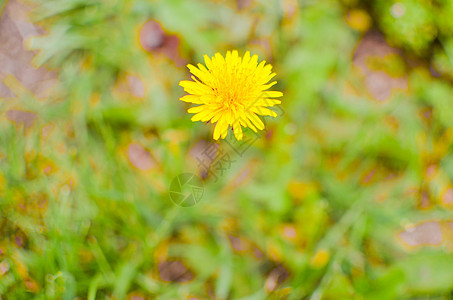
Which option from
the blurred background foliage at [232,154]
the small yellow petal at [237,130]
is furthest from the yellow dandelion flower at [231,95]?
the blurred background foliage at [232,154]

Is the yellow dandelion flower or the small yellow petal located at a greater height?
the yellow dandelion flower

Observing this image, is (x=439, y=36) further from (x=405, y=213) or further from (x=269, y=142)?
(x=269, y=142)

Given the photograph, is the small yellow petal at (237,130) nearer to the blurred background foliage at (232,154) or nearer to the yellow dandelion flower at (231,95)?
the yellow dandelion flower at (231,95)

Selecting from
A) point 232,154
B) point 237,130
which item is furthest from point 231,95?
point 232,154

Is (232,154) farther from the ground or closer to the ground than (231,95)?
closer to the ground

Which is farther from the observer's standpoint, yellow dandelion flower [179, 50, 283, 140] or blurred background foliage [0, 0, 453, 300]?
blurred background foliage [0, 0, 453, 300]

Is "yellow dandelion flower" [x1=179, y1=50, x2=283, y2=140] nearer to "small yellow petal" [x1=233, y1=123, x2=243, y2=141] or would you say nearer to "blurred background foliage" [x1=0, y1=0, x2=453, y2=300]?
"small yellow petal" [x1=233, y1=123, x2=243, y2=141]

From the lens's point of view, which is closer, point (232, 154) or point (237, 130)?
point (237, 130)

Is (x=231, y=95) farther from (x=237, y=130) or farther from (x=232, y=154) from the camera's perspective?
(x=232, y=154)

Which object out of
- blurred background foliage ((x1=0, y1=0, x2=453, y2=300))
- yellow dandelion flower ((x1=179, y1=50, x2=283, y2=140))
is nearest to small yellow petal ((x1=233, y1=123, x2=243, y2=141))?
yellow dandelion flower ((x1=179, y1=50, x2=283, y2=140))
